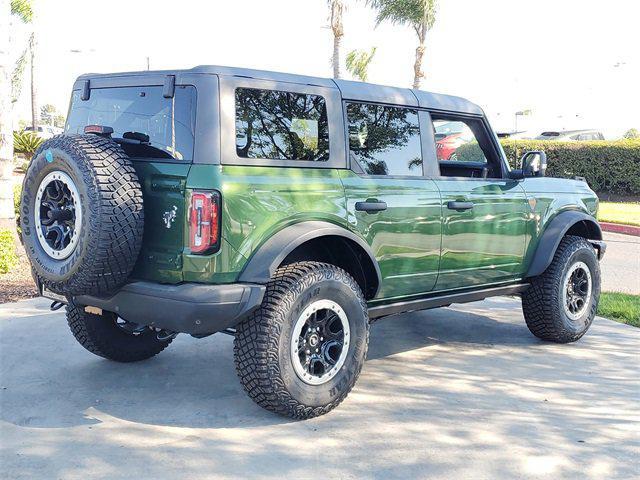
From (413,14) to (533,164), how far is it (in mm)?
20029

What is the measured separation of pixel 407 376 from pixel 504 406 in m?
0.78

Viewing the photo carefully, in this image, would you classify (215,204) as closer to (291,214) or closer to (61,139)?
(291,214)

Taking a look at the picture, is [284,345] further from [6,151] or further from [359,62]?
[359,62]

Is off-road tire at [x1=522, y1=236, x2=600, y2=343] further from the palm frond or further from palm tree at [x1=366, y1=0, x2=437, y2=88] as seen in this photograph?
the palm frond

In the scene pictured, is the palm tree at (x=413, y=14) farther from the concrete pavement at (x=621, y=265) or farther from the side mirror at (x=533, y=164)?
the side mirror at (x=533, y=164)

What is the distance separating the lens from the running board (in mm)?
4555

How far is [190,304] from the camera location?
3.53 m

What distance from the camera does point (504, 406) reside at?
164 inches

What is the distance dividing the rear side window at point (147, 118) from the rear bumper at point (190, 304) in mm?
712

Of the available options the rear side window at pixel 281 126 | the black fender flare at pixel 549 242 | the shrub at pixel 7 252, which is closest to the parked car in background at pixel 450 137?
the black fender flare at pixel 549 242

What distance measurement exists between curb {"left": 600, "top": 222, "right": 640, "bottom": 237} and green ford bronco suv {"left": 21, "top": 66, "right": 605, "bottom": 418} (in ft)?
35.0

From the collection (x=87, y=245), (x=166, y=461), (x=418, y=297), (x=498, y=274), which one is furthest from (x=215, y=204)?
(x=498, y=274)

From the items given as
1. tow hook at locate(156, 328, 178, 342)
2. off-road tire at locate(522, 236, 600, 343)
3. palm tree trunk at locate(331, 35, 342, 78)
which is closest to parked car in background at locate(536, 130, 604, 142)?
palm tree trunk at locate(331, 35, 342, 78)

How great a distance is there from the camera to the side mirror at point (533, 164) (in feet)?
17.3
